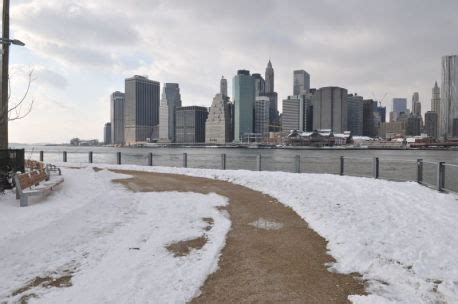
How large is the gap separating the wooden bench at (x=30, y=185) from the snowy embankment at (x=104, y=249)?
29cm

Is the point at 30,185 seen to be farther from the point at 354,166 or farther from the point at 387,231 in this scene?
the point at 354,166

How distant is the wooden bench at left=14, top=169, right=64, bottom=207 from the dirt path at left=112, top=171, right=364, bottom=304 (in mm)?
5315

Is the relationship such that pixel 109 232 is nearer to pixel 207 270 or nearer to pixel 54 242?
pixel 54 242

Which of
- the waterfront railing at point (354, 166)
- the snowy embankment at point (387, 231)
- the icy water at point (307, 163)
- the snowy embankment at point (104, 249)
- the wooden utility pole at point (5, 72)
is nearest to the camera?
the snowy embankment at point (104, 249)

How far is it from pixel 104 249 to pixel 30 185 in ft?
19.0

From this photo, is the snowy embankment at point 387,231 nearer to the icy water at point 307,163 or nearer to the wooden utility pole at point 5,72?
the icy water at point 307,163

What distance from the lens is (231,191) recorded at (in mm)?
13484

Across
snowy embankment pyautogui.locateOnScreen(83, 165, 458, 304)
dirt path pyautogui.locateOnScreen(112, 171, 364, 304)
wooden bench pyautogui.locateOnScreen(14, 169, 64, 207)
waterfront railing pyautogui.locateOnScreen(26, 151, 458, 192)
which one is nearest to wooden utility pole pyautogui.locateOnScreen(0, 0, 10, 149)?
wooden bench pyautogui.locateOnScreen(14, 169, 64, 207)

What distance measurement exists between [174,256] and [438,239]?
4949 millimetres

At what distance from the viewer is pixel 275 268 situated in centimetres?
559

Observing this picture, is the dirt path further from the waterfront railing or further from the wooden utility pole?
the wooden utility pole

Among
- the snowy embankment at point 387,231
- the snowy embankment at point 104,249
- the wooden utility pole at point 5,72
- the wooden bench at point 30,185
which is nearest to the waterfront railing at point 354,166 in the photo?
the snowy embankment at point 387,231

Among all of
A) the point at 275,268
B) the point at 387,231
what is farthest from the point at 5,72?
the point at 387,231

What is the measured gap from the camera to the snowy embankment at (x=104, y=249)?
4.58m
